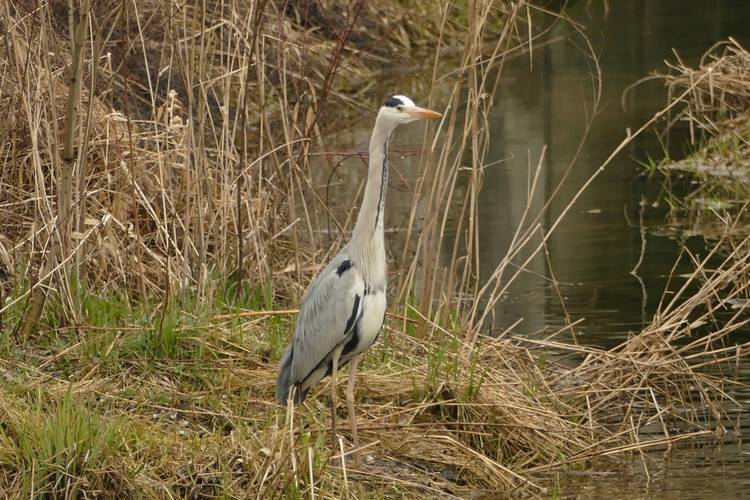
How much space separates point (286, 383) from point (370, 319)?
0.49 meters

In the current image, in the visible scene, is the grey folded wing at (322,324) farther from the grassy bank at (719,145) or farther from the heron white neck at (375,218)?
the grassy bank at (719,145)

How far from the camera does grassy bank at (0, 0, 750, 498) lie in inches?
199

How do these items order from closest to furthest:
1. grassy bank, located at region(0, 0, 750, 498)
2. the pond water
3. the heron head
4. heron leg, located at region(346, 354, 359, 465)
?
grassy bank, located at region(0, 0, 750, 498)
the heron head
heron leg, located at region(346, 354, 359, 465)
the pond water

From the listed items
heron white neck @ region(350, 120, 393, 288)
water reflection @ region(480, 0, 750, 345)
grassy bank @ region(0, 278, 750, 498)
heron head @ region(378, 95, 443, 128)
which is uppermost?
heron head @ region(378, 95, 443, 128)

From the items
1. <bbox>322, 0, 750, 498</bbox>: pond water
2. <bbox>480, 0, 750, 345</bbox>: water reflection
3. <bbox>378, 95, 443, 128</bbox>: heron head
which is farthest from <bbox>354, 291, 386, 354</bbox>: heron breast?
<bbox>480, 0, 750, 345</bbox>: water reflection

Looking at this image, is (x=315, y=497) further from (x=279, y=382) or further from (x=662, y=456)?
(x=662, y=456)

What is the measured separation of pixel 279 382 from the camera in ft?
18.5

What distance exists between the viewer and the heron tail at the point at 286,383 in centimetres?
562

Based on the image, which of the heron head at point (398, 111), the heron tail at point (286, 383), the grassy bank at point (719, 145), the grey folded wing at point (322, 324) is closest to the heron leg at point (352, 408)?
the grey folded wing at point (322, 324)

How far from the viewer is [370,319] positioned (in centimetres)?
538

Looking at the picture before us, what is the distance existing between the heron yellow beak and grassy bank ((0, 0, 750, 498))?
3.27 feet

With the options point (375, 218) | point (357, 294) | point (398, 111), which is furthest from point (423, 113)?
point (357, 294)

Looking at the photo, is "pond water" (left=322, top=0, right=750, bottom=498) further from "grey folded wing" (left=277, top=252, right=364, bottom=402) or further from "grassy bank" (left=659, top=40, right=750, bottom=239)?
"grey folded wing" (left=277, top=252, right=364, bottom=402)

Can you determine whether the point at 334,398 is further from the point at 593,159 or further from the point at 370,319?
the point at 593,159
